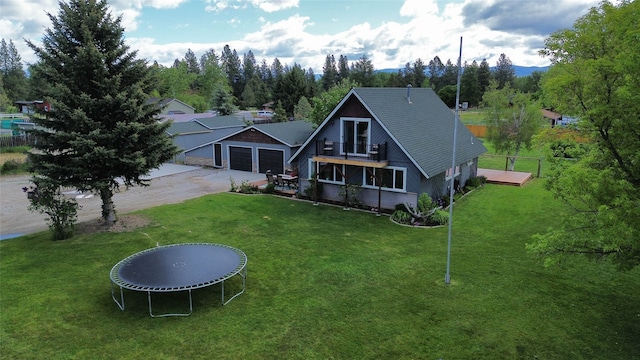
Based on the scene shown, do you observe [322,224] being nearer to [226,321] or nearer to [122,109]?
[226,321]

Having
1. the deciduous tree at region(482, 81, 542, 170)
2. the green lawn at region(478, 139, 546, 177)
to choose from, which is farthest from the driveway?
the green lawn at region(478, 139, 546, 177)

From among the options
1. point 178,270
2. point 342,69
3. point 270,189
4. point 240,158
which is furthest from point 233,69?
point 178,270

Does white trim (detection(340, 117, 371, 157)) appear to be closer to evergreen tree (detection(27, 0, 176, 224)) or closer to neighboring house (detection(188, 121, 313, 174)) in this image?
evergreen tree (detection(27, 0, 176, 224))

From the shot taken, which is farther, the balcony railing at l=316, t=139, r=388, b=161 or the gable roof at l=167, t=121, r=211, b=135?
the gable roof at l=167, t=121, r=211, b=135

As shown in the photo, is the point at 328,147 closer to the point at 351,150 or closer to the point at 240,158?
the point at 351,150

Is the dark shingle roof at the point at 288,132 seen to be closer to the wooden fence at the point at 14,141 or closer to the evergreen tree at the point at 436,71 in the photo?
the wooden fence at the point at 14,141
